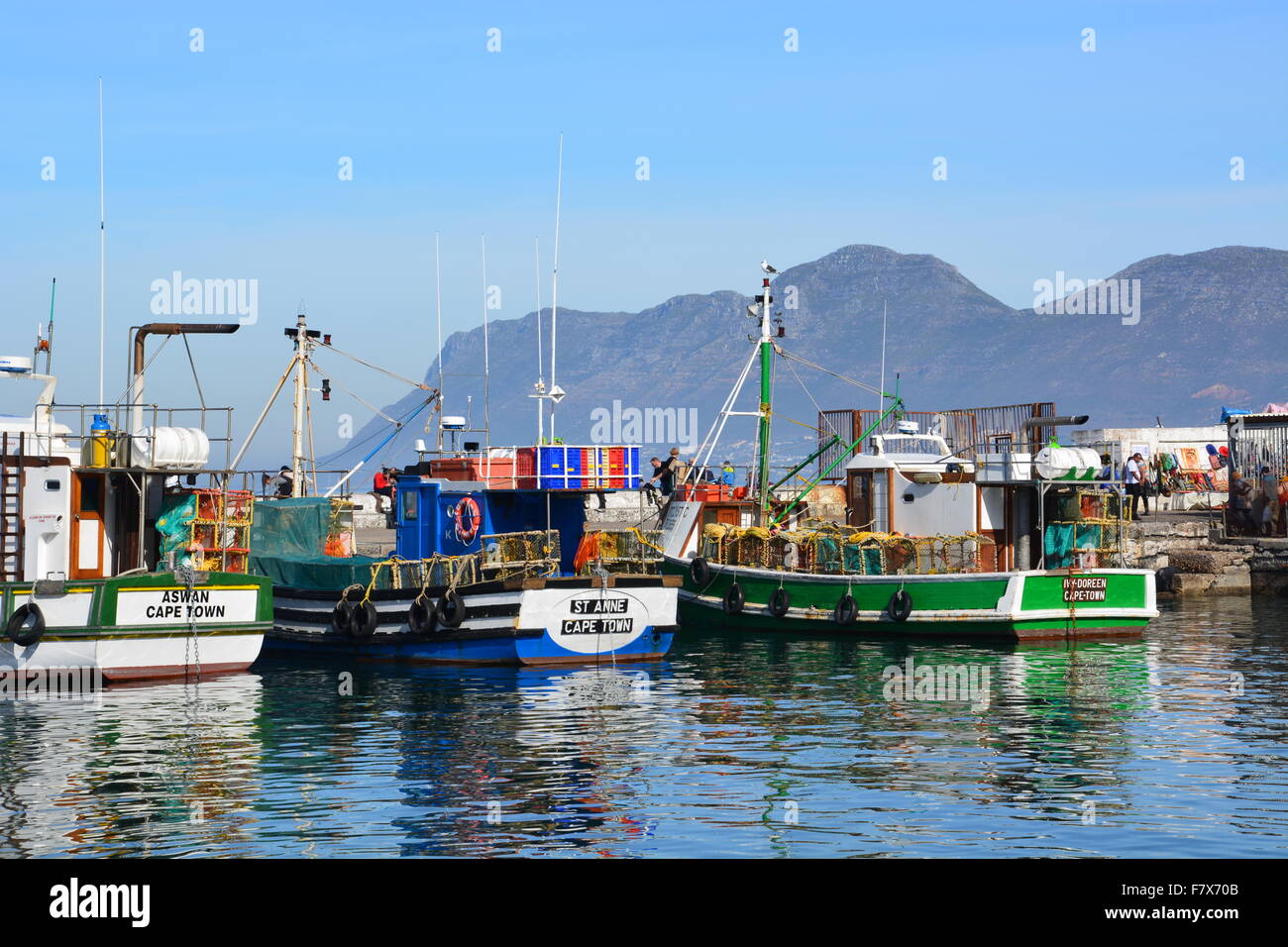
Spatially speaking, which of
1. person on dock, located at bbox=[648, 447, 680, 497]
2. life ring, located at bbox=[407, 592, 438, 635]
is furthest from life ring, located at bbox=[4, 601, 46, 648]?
person on dock, located at bbox=[648, 447, 680, 497]

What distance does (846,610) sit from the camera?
99.1ft

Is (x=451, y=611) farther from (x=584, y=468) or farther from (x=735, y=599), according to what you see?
(x=735, y=599)

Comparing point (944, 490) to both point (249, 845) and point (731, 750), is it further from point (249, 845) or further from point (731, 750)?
point (249, 845)

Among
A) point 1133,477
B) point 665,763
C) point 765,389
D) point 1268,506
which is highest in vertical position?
point 765,389

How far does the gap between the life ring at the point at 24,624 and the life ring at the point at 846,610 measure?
50.4 ft

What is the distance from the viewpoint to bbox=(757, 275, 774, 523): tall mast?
33375 mm

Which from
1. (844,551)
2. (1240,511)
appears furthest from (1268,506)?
(844,551)

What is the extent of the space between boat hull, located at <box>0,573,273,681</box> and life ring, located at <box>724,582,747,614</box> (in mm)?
11218

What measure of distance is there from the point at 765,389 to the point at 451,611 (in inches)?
470

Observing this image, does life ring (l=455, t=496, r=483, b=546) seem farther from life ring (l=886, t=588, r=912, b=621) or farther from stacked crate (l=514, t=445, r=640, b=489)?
life ring (l=886, t=588, r=912, b=621)

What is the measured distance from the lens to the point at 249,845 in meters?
12.8

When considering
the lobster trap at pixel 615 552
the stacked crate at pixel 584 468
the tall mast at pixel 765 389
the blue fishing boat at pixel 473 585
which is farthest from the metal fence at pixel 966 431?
the blue fishing boat at pixel 473 585

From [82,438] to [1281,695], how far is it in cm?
1956
